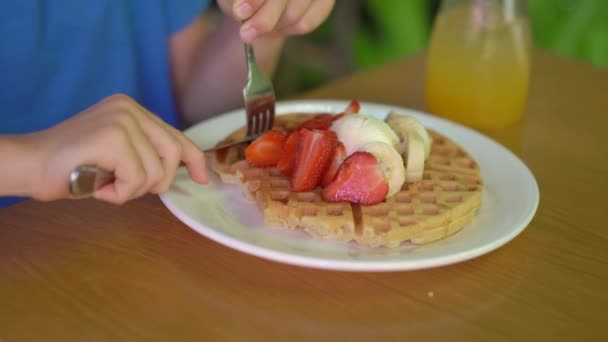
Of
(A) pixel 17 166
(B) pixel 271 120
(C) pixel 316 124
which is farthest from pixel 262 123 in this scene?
(A) pixel 17 166

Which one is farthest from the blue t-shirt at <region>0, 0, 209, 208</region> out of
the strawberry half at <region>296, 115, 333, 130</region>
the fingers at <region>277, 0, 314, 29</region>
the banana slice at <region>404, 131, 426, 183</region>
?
the banana slice at <region>404, 131, 426, 183</region>

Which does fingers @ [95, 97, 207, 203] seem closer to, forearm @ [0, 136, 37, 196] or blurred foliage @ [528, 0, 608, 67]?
forearm @ [0, 136, 37, 196]

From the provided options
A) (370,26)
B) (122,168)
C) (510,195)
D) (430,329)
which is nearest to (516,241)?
(510,195)

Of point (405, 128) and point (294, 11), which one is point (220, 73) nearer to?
point (294, 11)

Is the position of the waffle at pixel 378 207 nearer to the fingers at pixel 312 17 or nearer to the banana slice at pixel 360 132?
the banana slice at pixel 360 132

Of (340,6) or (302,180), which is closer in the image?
(302,180)

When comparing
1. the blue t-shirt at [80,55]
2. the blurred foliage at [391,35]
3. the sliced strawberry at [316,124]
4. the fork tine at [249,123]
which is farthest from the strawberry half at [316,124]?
the blurred foliage at [391,35]

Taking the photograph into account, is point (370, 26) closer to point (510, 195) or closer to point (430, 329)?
point (510, 195)

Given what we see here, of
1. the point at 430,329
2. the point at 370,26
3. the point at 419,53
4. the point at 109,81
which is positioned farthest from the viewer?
the point at 370,26
